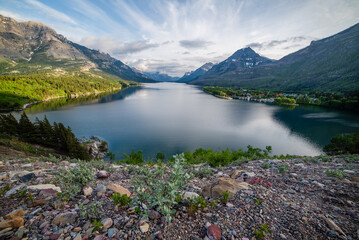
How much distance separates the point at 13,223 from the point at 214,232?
519 cm

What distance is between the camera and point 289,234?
4.01 m

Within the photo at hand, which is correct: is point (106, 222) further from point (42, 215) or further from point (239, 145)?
point (239, 145)

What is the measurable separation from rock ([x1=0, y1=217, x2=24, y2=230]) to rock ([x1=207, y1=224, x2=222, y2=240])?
4925 millimetres

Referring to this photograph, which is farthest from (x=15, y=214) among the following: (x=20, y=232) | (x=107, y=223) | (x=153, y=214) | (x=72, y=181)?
(x=153, y=214)

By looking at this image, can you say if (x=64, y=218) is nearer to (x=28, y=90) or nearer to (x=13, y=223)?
(x=13, y=223)

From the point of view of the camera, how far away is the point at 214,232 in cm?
396

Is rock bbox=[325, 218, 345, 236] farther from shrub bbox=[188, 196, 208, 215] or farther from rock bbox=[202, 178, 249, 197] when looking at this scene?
shrub bbox=[188, 196, 208, 215]

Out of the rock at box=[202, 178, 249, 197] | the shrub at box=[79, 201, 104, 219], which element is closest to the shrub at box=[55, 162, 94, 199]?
the shrub at box=[79, 201, 104, 219]

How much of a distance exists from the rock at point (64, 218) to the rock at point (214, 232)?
3939 mm

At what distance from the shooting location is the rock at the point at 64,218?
13.7ft

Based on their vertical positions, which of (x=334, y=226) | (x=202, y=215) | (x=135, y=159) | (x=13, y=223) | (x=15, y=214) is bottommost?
(x=135, y=159)

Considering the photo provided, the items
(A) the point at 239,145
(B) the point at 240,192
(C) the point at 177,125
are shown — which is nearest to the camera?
(B) the point at 240,192

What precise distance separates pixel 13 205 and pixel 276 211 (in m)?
8.56

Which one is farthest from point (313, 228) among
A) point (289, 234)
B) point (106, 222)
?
point (106, 222)
